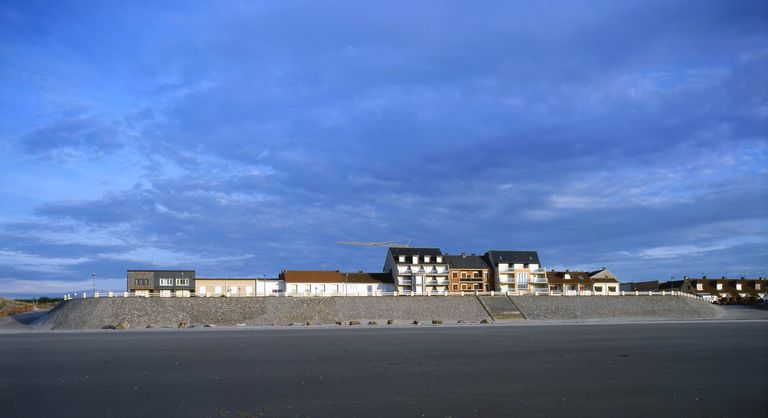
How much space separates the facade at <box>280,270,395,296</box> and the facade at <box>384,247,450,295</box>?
2097mm

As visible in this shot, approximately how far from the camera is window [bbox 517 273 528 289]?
9762 centimetres

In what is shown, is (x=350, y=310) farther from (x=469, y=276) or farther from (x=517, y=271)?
(x=517, y=271)

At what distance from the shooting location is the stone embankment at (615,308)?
73.0 metres

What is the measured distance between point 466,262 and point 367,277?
54.1 feet

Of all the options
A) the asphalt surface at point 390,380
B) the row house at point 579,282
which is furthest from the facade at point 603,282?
the asphalt surface at point 390,380

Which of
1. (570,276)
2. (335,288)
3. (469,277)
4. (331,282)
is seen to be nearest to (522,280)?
(469,277)

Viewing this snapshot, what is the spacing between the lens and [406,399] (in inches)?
664

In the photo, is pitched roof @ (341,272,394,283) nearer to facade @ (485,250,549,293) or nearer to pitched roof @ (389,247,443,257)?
pitched roof @ (389,247,443,257)

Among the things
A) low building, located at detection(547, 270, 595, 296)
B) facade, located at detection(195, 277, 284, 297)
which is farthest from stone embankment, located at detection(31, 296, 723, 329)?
low building, located at detection(547, 270, 595, 296)

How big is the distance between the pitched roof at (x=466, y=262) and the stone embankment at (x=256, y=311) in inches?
927

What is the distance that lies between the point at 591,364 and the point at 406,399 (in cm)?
1051

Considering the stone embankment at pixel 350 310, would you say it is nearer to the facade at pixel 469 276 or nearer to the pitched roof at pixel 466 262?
the facade at pixel 469 276

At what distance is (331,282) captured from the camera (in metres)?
91.2

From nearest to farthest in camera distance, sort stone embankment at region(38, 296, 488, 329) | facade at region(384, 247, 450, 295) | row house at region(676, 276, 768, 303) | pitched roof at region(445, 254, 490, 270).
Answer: stone embankment at region(38, 296, 488, 329) < facade at region(384, 247, 450, 295) < pitched roof at region(445, 254, 490, 270) < row house at region(676, 276, 768, 303)
